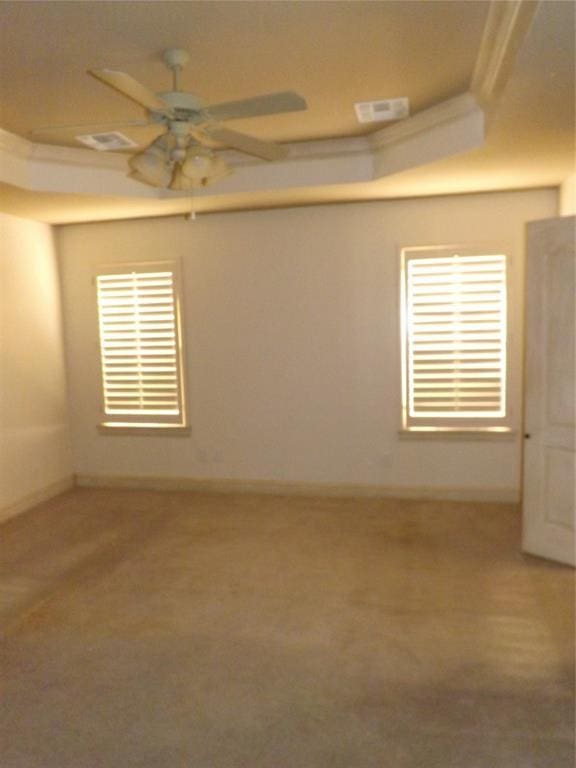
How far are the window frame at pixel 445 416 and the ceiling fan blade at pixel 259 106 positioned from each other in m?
2.74

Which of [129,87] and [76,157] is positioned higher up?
[76,157]

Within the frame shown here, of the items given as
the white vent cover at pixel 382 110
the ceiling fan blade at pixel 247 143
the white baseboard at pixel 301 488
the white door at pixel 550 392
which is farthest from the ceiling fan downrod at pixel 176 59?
the white baseboard at pixel 301 488

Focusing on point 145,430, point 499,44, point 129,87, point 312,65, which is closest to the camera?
point 129,87

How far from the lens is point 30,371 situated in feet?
18.4

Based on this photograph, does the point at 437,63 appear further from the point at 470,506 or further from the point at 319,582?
the point at 470,506

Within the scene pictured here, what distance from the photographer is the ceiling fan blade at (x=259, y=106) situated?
2566mm

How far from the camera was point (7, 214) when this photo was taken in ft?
17.3

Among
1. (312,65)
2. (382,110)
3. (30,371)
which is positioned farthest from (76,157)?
(382,110)

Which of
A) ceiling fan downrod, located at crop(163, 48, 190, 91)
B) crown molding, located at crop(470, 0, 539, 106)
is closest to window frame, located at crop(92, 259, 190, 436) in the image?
ceiling fan downrod, located at crop(163, 48, 190, 91)

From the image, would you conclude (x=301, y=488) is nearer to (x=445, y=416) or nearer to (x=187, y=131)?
(x=445, y=416)

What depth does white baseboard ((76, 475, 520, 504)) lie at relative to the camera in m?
5.29

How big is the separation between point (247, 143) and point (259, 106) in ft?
1.36

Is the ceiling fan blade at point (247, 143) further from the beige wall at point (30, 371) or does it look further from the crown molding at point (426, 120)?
the beige wall at point (30, 371)

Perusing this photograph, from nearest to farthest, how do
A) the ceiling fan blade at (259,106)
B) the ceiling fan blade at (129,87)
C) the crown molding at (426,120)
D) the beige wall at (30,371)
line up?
the ceiling fan blade at (129,87), the ceiling fan blade at (259,106), the crown molding at (426,120), the beige wall at (30,371)
